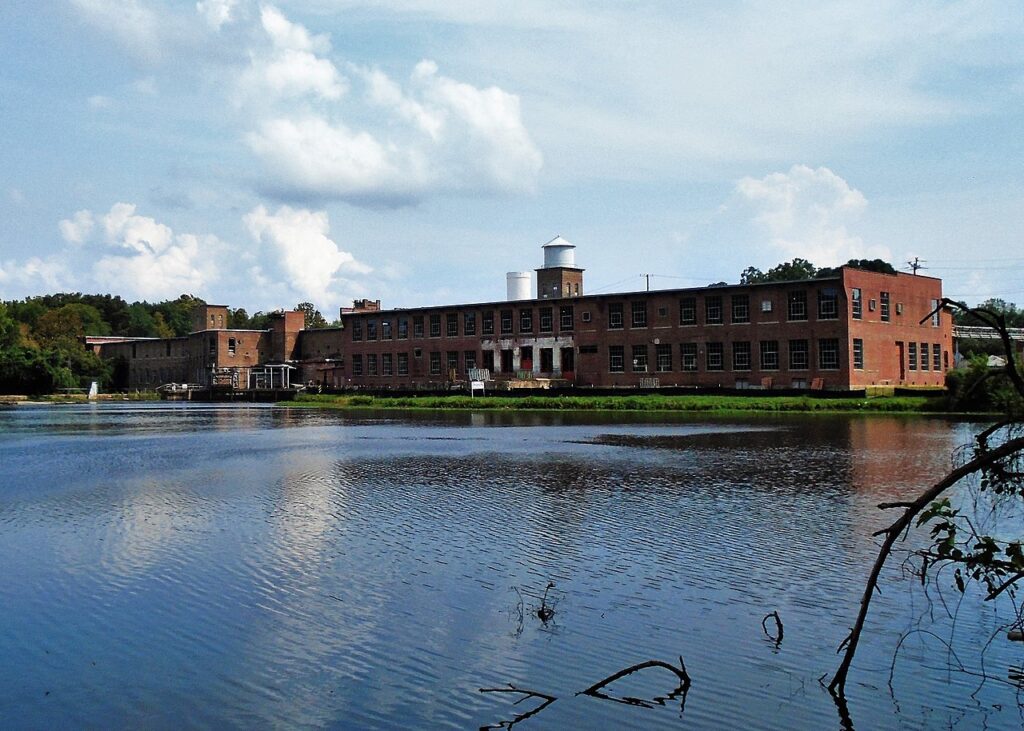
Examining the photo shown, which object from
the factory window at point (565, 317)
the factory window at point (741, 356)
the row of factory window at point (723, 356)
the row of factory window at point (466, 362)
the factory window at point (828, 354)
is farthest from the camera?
the row of factory window at point (466, 362)

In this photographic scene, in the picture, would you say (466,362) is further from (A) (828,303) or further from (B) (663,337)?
(A) (828,303)

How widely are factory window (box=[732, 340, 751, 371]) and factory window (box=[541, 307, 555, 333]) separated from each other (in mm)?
15478

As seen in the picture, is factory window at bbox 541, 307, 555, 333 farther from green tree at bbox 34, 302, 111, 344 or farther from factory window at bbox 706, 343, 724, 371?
green tree at bbox 34, 302, 111, 344

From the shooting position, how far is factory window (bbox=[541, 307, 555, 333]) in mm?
75188

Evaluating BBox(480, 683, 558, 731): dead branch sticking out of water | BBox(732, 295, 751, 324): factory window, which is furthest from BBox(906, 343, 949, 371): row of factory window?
BBox(480, 683, 558, 731): dead branch sticking out of water

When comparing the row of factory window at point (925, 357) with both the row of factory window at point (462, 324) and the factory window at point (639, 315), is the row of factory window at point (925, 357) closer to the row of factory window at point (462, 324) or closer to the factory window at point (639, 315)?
the factory window at point (639, 315)

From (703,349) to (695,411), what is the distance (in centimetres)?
1060

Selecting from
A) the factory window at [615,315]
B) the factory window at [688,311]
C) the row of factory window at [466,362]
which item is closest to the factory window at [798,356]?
the factory window at [688,311]

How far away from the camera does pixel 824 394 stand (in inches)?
2207

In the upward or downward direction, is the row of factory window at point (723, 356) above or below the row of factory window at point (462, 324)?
below

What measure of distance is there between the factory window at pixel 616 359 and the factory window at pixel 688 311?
5379mm

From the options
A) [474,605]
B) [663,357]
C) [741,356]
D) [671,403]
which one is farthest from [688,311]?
[474,605]

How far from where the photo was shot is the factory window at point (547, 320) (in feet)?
247

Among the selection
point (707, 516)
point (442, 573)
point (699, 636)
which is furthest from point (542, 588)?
point (707, 516)
